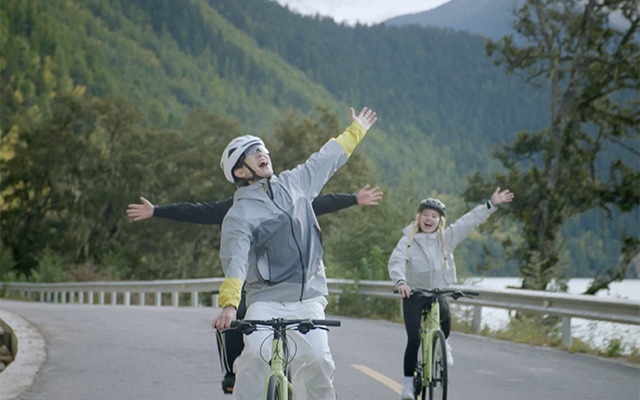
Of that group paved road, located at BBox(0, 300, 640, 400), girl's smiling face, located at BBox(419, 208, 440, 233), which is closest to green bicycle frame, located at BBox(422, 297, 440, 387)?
girl's smiling face, located at BBox(419, 208, 440, 233)

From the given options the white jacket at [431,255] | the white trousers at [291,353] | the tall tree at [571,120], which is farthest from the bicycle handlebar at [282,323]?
the tall tree at [571,120]

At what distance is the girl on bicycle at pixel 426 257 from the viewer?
7.91m

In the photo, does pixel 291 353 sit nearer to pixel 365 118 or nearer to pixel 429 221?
pixel 365 118

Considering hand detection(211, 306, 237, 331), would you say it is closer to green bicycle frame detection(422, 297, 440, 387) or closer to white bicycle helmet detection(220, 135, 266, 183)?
white bicycle helmet detection(220, 135, 266, 183)

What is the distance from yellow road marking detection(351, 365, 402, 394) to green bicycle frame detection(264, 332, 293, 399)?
4104 millimetres

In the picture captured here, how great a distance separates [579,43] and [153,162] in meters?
42.1

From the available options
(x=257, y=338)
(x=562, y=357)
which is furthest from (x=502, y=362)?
(x=257, y=338)

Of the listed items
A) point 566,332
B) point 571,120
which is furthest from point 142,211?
point 571,120

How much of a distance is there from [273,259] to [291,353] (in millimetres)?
535

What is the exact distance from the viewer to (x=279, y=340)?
5.18 meters

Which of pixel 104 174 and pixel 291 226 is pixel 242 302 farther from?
pixel 104 174

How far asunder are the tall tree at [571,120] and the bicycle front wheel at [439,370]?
74.7ft

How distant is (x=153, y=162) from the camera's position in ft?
225

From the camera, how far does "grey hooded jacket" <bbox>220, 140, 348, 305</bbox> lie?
17.2ft
